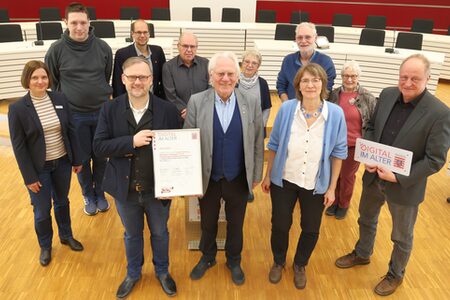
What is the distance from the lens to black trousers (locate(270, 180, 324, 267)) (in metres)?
2.69

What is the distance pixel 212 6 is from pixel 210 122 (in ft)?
28.7

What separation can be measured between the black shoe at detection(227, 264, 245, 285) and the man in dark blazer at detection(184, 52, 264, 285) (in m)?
0.63

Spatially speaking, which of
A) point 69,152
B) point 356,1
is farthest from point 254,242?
point 356,1

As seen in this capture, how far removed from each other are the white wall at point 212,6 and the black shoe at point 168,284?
347 inches

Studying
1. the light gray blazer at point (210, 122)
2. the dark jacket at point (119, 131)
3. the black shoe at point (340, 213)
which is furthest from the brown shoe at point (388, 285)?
the dark jacket at point (119, 131)

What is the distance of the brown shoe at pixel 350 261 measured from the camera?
10.7 ft

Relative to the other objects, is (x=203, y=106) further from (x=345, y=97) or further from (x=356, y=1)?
(x=356, y=1)

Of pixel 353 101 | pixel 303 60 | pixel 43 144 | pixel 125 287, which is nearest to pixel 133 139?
pixel 43 144

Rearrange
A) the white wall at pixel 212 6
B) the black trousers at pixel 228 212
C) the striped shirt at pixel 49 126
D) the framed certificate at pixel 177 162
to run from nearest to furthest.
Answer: the framed certificate at pixel 177 162
the black trousers at pixel 228 212
the striped shirt at pixel 49 126
the white wall at pixel 212 6

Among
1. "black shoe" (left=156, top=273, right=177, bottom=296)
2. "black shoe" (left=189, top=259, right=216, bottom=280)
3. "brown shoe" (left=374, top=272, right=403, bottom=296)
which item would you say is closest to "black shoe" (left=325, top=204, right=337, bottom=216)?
"brown shoe" (left=374, top=272, right=403, bottom=296)

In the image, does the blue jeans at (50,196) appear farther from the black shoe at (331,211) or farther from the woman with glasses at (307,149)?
the black shoe at (331,211)

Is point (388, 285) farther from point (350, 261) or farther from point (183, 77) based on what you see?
point (183, 77)

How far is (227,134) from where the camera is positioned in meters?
2.51

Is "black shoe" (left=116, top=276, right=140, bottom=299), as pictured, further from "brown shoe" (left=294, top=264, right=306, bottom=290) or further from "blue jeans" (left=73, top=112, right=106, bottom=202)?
"brown shoe" (left=294, top=264, right=306, bottom=290)
